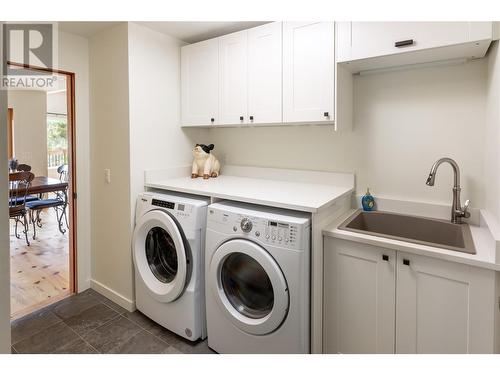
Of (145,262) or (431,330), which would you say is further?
(145,262)

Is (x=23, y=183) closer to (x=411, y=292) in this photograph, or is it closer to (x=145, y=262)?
(x=145, y=262)

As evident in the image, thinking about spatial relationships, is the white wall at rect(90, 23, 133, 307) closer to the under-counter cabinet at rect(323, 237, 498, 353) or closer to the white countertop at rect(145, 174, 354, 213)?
the white countertop at rect(145, 174, 354, 213)

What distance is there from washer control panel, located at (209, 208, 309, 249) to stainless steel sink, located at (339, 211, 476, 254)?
1.16ft

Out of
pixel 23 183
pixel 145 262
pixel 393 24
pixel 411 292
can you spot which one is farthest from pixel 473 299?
pixel 23 183

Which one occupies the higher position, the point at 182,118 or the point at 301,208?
the point at 182,118

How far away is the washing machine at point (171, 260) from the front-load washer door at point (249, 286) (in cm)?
19

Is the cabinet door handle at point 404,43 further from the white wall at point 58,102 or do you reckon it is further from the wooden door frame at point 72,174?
the white wall at point 58,102

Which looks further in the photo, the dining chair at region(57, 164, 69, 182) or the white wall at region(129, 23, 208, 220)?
the dining chair at region(57, 164, 69, 182)

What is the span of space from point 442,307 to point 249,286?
97 cm

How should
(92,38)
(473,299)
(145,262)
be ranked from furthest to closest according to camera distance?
(92,38), (145,262), (473,299)

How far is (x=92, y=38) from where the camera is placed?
247cm

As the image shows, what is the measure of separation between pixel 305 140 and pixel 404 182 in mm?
771

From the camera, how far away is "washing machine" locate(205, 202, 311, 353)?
1.50 m

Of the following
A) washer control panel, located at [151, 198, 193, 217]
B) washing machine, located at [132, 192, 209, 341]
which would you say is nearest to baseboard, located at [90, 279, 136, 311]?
washing machine, located at [132, 192, 209, 341]
